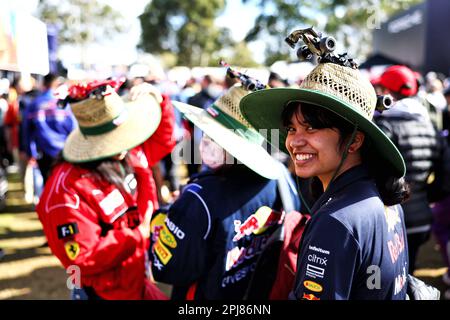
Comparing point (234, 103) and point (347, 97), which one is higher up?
point (347, 97)

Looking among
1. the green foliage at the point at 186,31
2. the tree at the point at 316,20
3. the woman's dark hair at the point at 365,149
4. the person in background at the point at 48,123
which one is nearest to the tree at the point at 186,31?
the green foliage at the point at 186,31

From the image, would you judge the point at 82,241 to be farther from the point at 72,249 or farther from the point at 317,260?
the point at 317,260

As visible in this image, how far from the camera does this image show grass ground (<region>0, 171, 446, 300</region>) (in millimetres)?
4004

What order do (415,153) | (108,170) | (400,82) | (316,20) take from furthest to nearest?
(316,20) → (400,82) → (415,153) → (108,170)

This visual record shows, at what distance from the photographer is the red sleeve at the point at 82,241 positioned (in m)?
1.99

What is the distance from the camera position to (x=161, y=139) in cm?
300

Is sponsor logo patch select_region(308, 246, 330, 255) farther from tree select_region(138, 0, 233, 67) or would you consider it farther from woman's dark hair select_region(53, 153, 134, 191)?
tree select_region(138, 0, 233, 67)

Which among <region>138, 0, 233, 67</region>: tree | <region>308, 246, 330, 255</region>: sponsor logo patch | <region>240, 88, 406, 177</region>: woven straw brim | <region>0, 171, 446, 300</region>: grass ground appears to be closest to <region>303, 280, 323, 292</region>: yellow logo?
<region>308, 246, 330, 255</region>: sponsor logo patch

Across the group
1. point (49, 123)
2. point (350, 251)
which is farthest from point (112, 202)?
point (49, 123)

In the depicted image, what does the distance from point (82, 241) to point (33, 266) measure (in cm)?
309

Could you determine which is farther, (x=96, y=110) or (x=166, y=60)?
(x=166, y=60)

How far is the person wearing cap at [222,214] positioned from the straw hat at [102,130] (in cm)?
43

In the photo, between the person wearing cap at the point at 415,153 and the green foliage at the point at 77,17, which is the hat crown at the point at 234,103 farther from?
the green foliage at the point at 77,17
